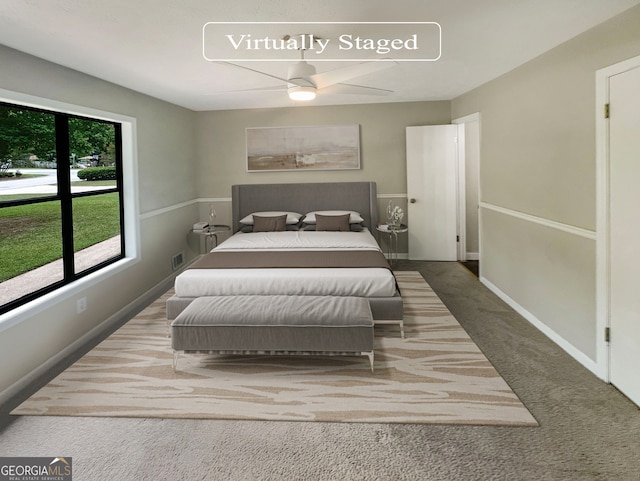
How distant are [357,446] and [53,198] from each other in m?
2.89

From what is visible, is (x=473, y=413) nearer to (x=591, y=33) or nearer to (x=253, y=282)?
(x=253, y=282)

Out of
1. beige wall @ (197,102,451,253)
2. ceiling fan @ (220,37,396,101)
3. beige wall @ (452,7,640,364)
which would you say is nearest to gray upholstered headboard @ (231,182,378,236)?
beige wall @ (197,102,451,253)

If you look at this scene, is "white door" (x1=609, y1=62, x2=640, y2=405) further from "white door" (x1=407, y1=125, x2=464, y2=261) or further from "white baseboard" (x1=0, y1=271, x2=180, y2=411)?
"white baseboard" (x1=0, y1=271, x2=180, y2=411)

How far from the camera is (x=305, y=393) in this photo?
8.96 ft

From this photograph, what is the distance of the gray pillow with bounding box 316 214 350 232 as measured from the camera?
18.2ft

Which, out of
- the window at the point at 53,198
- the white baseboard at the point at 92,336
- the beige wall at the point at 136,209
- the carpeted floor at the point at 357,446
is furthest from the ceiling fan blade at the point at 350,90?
the carpeted floor at the point at 357,446

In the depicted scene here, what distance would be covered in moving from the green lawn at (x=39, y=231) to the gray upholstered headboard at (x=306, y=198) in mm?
2157

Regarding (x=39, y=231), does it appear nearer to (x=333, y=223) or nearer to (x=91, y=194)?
(x=91, y=194)

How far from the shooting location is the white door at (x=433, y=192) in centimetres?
611

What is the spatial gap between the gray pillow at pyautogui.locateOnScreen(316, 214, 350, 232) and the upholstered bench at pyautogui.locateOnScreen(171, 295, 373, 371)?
2532 millimetres

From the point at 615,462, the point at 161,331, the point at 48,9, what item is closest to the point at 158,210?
the point at 161,331

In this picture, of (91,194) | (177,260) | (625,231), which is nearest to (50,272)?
(91,194)

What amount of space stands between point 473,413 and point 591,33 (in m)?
2.48

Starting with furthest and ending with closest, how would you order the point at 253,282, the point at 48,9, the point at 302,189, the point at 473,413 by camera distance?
the point at 302,189 → the point at 253,282 → the point at 473,413 → the point at 48,9
